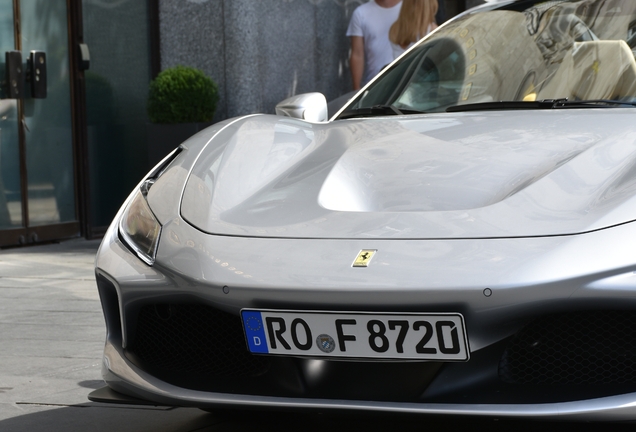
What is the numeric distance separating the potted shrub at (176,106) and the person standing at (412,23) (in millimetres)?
1665

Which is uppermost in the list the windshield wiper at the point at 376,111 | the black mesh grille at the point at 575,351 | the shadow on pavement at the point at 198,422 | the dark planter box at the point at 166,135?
the windshield wiper at the point at 376,111

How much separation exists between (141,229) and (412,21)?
203 inches

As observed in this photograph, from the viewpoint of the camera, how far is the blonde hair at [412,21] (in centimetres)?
760

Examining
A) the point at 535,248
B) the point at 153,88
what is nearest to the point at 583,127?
the point at 535,248

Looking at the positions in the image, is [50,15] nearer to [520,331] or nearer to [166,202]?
[166,202]

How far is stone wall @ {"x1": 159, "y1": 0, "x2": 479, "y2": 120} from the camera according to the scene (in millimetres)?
8938

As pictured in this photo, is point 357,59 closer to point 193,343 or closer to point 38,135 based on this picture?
point 38,135

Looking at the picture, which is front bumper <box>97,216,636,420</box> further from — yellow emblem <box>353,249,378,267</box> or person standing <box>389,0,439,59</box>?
person standing <box>389,0,439,59</box>

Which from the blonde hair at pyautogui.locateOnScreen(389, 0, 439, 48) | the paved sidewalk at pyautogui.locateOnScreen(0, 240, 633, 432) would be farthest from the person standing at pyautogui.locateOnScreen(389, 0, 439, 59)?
the paved sidewalk at pyautogui.locateOnScreen(0, 240, 633, 432)

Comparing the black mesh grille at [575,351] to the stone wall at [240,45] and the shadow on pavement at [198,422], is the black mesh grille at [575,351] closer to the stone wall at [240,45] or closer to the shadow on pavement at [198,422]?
the shadow on pavement at [198,422]

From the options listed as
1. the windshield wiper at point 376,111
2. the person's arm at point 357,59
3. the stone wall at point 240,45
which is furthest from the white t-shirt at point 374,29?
the windshield wiper at point 376,111

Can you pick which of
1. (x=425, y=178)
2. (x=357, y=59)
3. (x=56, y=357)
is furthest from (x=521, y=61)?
(x=357, y=59)

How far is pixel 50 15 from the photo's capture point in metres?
8.15

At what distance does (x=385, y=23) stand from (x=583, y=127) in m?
5.39
